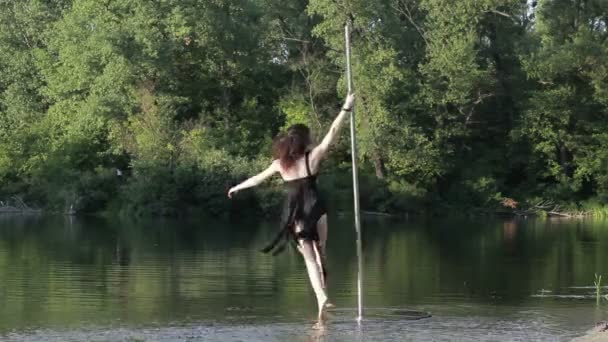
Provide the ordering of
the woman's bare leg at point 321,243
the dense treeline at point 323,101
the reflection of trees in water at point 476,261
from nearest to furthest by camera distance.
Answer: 1. the woman's bare leg at point 321,243
2. the reflection of trees in water at point 476,261
3. the dense treeline at point 323,101

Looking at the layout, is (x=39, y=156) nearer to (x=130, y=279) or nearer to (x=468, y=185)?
(x=468, y=185)

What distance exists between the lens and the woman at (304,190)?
11.3 m

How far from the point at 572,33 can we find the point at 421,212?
11.4m

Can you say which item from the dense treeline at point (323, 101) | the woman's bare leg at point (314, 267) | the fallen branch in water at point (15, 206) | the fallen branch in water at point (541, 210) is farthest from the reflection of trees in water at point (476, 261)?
the fallen branch in water at point (15, 206)

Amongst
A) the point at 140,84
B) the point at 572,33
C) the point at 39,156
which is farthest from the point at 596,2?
the point at 39,156

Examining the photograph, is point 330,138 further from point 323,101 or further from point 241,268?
point 323,101

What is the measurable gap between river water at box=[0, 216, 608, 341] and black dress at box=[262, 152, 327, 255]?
3.02ft

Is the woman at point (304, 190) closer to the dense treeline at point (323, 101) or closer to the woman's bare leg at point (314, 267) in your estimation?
the woman's bare leg at point (314, 267)

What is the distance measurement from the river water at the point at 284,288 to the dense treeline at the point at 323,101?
18878mm

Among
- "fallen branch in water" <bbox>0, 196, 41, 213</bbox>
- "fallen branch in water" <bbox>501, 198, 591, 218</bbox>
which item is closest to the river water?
"fallen branch in water" <bbox>501, 198, 591, 218</bbox>

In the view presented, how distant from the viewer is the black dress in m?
11.4

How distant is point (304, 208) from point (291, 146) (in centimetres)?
65

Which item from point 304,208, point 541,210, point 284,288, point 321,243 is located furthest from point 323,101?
point 304,208

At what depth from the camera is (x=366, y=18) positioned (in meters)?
54.8
